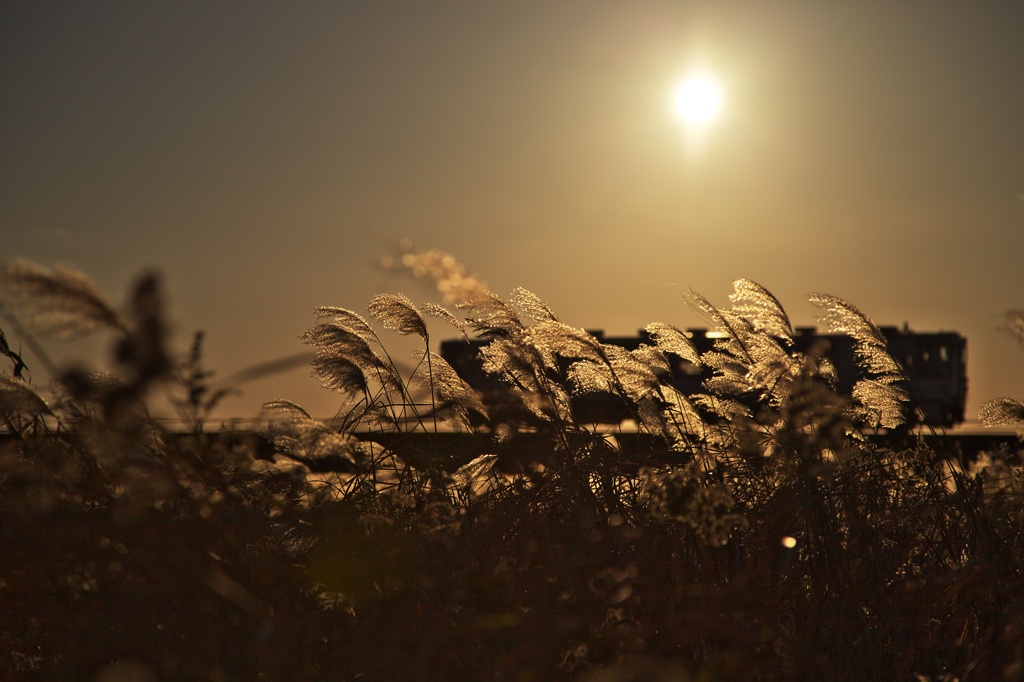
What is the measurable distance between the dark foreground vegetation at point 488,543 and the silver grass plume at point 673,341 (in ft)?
1.29

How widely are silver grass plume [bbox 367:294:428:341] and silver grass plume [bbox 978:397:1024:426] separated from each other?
10.4ft

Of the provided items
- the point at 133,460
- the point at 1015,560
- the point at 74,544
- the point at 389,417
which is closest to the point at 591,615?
the point at 133,460

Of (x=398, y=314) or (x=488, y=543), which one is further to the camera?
(x=398, y=314)

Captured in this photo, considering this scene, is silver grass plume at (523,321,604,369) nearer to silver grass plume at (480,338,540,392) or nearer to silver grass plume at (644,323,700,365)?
silver grass plume at (480,338,540,392)

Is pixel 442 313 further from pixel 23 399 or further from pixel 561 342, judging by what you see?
pixel 23 399

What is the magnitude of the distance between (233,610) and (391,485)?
5.05ft

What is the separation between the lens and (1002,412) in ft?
16.7

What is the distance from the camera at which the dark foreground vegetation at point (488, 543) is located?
7.43ft

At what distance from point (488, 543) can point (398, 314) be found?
193 cm

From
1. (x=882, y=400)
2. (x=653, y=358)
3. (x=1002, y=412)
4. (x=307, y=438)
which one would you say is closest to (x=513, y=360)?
(x=653, y=358)

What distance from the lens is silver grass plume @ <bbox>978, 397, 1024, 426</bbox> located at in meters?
5.06

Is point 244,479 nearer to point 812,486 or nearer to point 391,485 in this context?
point 391,485

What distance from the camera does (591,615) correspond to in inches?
92.0

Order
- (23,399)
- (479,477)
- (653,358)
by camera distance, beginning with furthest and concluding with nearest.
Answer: (653,358) < (479,477) < (23,399)
